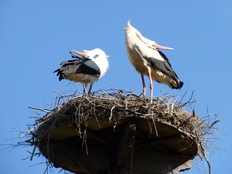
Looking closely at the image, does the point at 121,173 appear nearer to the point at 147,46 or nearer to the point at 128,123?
the point at 128,123

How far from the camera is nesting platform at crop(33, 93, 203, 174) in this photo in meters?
6.97

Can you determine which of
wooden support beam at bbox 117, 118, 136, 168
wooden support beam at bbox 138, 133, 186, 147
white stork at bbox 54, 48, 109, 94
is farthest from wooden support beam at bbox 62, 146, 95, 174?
white stork at bbox 54, 48, 109, 94

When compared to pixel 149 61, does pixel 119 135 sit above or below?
below

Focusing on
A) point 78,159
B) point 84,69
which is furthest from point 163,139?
point 84,69

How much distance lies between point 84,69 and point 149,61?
231 centimetres

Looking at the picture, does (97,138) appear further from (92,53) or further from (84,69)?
(92,53)

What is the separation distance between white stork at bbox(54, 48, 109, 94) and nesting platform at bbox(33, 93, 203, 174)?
12.3 ft

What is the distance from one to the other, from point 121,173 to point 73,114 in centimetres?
100

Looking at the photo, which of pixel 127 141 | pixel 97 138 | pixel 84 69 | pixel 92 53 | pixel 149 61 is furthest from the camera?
pixel 92 53

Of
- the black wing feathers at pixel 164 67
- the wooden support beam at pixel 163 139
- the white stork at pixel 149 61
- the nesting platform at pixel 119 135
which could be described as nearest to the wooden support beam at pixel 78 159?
the nesting platform at pixel 119 135

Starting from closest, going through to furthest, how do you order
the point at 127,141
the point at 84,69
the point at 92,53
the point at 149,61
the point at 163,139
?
the point at 127,141 < the point at 163,139 < the point at 149,61 < the point at 84,69 < the point at 92,53

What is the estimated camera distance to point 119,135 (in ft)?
24.6

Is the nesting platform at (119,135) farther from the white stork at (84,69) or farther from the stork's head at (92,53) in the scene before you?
the stork's head at (92,53)

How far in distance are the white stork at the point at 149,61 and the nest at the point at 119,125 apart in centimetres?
197
